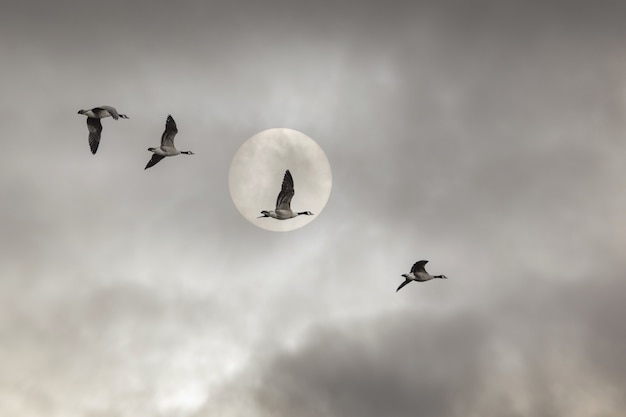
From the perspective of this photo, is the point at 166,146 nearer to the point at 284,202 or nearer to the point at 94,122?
the point at 94,122

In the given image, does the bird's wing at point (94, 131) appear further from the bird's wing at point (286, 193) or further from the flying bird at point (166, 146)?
the bird's wing at point (286, 193)

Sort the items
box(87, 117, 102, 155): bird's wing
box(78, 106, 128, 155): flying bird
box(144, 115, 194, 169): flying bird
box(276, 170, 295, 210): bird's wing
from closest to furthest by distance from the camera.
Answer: box(78, 106, 128, 155): flying bird → box(87, 117, 102, 155): bird's wing → box(144, 115, 194, 169): flying bird → box(276, 170, 295, 210): bird's wing

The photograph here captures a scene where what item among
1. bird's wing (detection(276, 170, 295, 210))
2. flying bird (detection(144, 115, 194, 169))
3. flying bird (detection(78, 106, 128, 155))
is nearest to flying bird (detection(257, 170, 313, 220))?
bird's wing (detection(276, 170, 295, 210))

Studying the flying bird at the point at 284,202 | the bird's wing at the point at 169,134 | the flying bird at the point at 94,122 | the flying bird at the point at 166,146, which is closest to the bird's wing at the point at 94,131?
the flying bird at the point at 94,122

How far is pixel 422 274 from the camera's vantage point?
58.3m

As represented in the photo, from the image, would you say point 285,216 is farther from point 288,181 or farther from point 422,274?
point 422,274

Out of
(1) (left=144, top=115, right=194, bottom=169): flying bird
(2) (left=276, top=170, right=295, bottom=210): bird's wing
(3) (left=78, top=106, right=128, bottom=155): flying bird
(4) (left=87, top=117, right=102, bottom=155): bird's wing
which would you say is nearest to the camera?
(3) (left=78, top=106, right=128, bottom=155): flying bird

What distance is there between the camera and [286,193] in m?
53.8

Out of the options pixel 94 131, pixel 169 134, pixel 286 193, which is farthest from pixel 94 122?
pixel 286 193

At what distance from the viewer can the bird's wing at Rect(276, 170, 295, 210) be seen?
53.2m

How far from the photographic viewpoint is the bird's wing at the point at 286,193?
53.2m

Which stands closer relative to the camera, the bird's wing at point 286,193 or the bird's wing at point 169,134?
the bird's wing at point 169,134

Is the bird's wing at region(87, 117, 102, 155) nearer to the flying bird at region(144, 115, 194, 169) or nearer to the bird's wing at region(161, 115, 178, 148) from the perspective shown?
the flying bird at region(144, 115, 194, 169)

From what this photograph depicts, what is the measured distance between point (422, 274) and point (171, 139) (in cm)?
2467
